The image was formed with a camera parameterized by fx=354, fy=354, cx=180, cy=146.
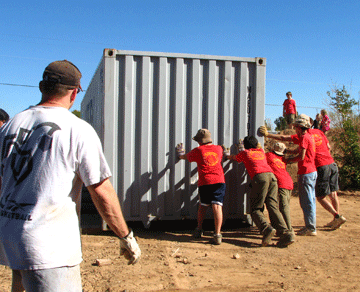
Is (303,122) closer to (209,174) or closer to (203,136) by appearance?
(203,136)

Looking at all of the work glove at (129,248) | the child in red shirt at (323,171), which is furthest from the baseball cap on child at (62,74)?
the child in red shirt at (323,171)

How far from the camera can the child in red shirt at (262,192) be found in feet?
16.8

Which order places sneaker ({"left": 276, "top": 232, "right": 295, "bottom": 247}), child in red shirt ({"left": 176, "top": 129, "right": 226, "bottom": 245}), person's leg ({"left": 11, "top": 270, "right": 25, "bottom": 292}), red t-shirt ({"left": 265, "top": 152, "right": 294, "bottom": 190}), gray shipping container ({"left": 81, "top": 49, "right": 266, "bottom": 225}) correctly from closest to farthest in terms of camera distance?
person's leg ({"left": 11, "top": 270, "right": 25, "bottom": 292})
sneaker ({"left": 276, "top": 232, "right": 295, "bottom": 247})
child in red shirt ({"left": 176, "top": 129, "right": 226, "bottom": 245})
gray shipping container ({"left": 81, "top": 49, "right": 266, "bottom": 225})
red t-shirt ({"left": 265, "top": 152, "right": 294, "bottom": 190})

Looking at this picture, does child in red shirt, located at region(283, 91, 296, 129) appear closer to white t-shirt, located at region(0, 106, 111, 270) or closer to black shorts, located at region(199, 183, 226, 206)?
black shorts, located at region(199, 183, 226, 206)

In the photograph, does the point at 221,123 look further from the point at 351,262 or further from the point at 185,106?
the point at 351,262

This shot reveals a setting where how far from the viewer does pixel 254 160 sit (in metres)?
A: 5.39

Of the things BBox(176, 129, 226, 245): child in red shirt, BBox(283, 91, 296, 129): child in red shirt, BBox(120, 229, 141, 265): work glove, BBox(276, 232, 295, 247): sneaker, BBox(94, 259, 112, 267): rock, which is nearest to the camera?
BBox(120, 229, 141, 265): work glove

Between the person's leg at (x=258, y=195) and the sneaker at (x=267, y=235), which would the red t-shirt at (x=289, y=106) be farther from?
the sneaker at (x=267, y=235)

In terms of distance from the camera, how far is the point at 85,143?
6.45ft

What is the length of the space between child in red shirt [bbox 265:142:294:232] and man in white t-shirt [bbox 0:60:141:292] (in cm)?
404

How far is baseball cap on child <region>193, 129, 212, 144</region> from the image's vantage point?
5.39 metres

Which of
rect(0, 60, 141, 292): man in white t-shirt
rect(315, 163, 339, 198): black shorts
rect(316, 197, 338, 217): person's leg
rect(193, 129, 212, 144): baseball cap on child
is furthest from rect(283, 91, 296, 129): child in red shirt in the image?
rect(0, 60, 141, 292): man in white t-shirt

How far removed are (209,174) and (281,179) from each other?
1226 mm

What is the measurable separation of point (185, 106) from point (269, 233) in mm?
2336
